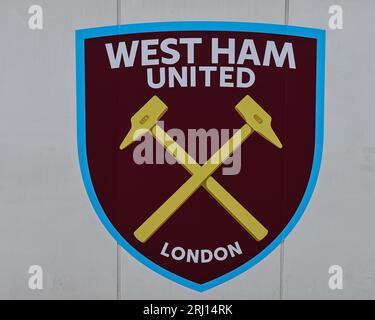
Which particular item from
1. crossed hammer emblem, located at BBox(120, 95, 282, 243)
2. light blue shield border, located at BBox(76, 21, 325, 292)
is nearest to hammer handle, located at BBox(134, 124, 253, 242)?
crossed hammer emblem, located at BBox(120, 95, 282, 243)

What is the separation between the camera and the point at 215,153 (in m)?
2.60

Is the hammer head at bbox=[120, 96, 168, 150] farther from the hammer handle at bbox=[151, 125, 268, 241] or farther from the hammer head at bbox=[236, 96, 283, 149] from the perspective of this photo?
the hammer head at bbox=[236, 96, 283, 149]

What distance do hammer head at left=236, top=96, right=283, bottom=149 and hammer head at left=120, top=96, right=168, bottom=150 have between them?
1.37ft

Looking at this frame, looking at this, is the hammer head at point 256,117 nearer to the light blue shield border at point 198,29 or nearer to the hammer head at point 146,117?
the light blue shield border at point 198,29

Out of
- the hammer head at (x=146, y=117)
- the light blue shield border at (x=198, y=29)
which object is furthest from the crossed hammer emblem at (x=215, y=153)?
the light blue shield border at (x=198, y=29)

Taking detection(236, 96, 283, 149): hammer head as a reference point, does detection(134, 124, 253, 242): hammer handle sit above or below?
below

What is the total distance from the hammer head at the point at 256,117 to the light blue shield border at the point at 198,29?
256mm

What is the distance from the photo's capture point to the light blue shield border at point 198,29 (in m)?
2.57

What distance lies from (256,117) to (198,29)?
1.84ft

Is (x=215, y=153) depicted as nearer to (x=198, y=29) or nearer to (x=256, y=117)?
(x=256, y=117)

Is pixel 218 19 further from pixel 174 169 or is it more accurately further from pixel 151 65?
pixel 174 169

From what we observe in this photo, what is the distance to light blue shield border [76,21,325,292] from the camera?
2568 millimetres

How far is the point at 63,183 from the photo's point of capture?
2615mm
